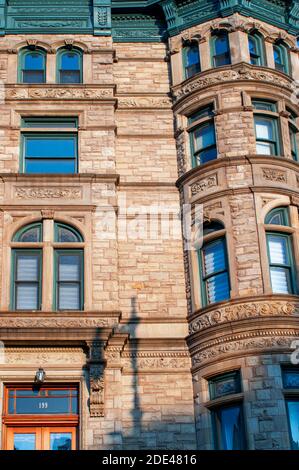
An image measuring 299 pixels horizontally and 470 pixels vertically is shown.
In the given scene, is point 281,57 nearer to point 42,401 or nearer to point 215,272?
point 215,272

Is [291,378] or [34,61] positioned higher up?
[34,61]

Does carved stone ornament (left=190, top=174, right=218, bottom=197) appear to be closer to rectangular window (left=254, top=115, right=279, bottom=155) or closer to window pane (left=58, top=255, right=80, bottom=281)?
rectangular window (left=254, top=115, right=279, bottom=155)

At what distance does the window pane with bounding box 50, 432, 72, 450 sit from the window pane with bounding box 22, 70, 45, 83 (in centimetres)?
1097

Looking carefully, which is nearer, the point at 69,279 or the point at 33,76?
the point at 69,279

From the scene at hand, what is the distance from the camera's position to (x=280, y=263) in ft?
69.7

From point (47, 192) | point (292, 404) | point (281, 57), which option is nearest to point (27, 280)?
point (47, 192)

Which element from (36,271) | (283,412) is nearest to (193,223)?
(36,271)

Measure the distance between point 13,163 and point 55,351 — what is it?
5935mm

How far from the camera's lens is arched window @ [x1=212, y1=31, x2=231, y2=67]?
969 inches

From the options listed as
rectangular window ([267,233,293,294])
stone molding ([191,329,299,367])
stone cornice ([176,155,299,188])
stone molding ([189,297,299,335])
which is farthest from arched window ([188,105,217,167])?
stone molding ([191,329,299,367])

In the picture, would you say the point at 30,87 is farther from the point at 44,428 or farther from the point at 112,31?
the point at 44,428

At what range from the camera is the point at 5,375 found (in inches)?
782

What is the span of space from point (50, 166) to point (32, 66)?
12.6 feet
